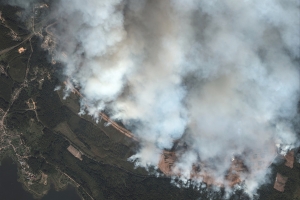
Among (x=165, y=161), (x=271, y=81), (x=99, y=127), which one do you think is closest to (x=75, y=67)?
(x=99, y=127)

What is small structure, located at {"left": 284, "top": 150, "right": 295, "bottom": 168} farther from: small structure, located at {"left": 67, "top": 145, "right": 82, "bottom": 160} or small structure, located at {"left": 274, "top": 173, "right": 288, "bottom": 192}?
small structure, located at {"left": 67, "top": 145, "right": 82, "bottom": 160}

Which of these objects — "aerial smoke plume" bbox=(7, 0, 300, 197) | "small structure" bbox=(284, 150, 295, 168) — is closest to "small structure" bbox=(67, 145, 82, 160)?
"aerial smoke plume" bbox=(7, 0, 300, 197)

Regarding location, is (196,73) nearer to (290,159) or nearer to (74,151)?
(290,159)

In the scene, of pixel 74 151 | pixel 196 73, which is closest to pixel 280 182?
pixel 196 73

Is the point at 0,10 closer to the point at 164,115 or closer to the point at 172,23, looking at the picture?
the point at 172,23

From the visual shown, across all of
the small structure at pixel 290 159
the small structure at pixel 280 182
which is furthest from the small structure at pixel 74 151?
the small structure at pixel 290 159

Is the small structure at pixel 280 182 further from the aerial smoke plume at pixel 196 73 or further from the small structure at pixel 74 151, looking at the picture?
the small structure at pixel 74 151
